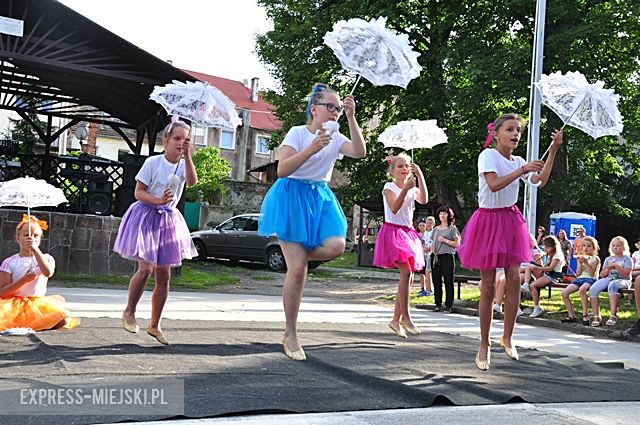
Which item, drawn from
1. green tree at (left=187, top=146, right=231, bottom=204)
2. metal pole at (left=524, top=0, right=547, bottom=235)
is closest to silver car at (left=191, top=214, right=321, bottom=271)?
metal pole at (left=524, top=0, right=547, bottom=235)

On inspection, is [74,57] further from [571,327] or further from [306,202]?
[306,202]

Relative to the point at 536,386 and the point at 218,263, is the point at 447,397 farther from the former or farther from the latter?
the point at 218,263

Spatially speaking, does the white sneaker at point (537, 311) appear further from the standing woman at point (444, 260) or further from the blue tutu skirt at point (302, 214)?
the blue tutu skirt at point (302, 214)

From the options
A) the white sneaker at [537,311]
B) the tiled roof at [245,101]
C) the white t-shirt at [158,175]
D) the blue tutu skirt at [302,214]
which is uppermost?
the tiled roof at [245,101]

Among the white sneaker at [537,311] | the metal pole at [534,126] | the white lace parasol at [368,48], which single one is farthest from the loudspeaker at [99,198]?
the white lace parasol at [368,48]

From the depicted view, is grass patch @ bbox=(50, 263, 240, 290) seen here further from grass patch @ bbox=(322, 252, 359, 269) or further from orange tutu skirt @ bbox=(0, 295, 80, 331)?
grass patch @ bbox=(322, 252, 359, 269)

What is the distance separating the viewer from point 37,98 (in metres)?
21.6

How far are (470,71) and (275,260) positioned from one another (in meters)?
8.07

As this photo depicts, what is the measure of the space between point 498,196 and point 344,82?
70.2 ft

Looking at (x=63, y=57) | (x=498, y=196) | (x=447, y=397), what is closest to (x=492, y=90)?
(x=63, y=57)

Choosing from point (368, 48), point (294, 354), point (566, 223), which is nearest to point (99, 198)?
point (368, 48)

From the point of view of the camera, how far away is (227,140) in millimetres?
59219

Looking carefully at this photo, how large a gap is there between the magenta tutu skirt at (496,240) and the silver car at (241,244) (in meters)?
17.8

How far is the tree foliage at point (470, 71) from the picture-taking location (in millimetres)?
21984
